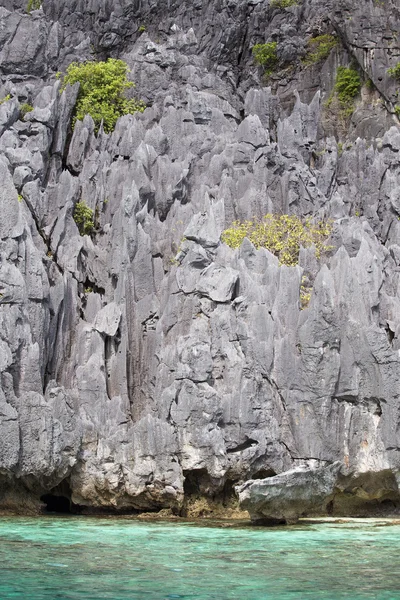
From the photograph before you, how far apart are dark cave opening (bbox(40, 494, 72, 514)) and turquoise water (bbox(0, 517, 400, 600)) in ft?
20.3

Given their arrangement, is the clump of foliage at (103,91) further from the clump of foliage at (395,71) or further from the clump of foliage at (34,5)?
the clump of foliage at (395,71)

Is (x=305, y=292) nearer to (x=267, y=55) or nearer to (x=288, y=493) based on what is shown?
(x=288, y=493)

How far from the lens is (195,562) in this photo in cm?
1766

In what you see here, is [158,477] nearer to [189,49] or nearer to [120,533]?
[120,533]

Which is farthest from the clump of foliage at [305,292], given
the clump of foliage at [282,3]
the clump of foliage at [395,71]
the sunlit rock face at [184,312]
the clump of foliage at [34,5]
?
the clump of foliage at [34,5]

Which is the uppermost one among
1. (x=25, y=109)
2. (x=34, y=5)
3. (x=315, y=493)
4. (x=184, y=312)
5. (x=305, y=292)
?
(x=34, y=5)

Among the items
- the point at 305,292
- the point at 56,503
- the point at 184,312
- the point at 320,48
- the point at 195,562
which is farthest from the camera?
the point at 320,48

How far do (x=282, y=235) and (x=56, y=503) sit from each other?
1624cm

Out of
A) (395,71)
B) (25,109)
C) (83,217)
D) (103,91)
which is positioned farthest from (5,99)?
(395,71)

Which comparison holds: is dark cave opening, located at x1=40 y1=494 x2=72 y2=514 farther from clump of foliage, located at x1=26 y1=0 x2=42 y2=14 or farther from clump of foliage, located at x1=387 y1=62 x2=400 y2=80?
clump of foliage, located at x1=26 y1=0 x2=42 y2=14

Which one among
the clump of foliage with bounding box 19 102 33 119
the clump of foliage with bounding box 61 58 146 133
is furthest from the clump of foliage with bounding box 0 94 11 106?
the clump of foliage with bounding box 61 58 146 133

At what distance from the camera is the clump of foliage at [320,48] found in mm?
55287

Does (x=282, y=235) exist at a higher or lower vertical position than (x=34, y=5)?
lower

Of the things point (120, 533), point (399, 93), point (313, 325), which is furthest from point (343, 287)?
point (399, 93)
